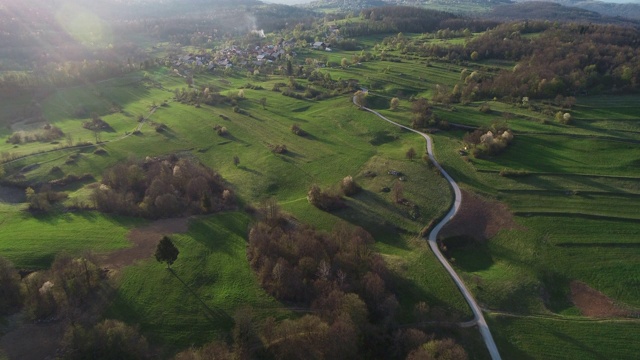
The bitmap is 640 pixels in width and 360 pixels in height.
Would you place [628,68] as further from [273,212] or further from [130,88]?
[130,88]

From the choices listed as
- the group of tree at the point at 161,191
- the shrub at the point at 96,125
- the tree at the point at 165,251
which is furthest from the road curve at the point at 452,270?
the shrub at the point at 96,125

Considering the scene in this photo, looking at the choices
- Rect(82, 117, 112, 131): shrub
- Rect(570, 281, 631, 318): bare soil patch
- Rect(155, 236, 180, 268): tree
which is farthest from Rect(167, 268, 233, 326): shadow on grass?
Rect(82, 117, 112, 131): shrub

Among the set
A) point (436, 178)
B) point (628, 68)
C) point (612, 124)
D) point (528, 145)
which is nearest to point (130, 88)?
point (436, 178)

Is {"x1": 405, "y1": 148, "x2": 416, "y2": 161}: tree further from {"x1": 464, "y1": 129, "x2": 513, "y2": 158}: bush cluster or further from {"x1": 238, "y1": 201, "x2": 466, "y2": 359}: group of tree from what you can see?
{"x1": 238, "y1": 201, "x2": 466, "y2": 359}: group of tree

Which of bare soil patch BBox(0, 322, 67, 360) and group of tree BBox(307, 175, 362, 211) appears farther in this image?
group of tree BBox(307, 175, 362, 211)

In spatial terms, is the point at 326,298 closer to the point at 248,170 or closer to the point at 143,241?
the point at 143,241

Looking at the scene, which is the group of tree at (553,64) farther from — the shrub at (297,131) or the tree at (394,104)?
the shrub at (297,131)
